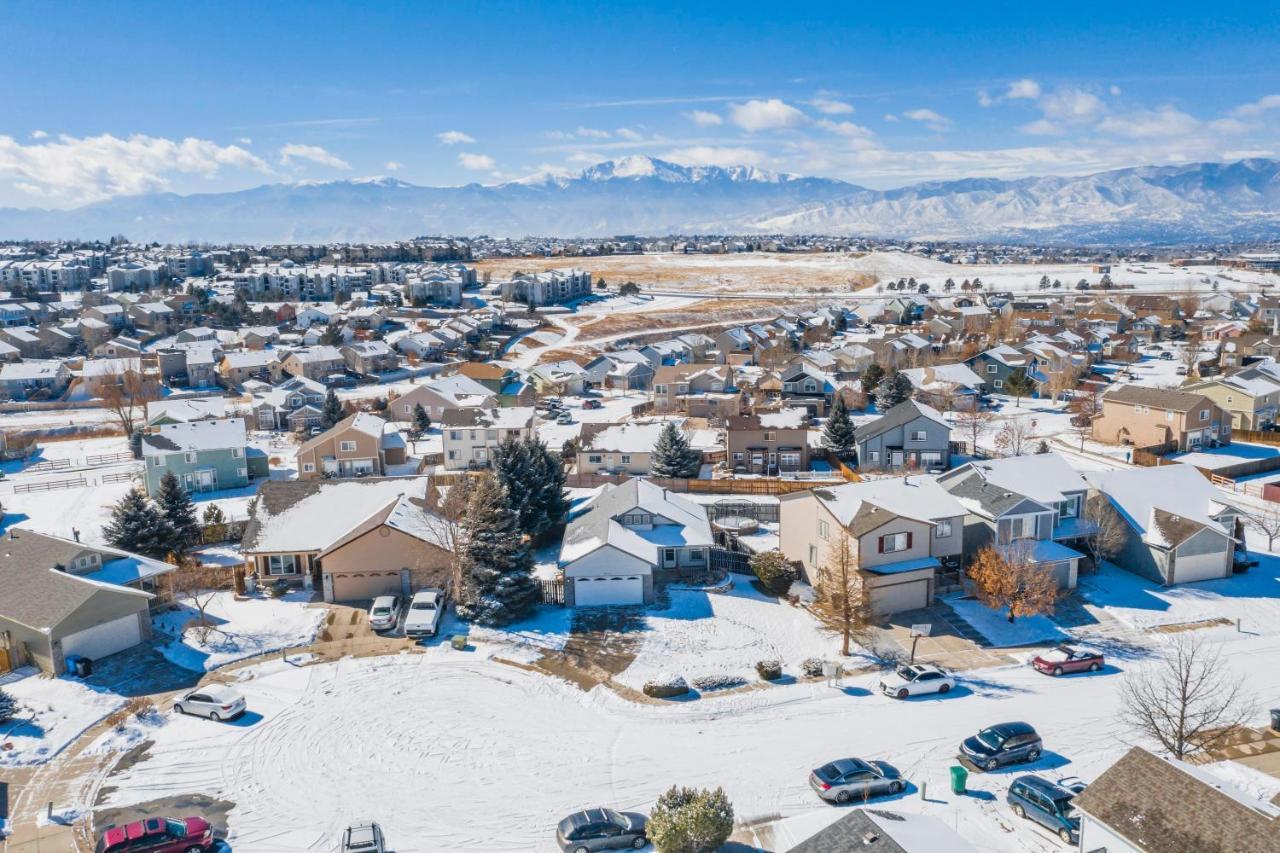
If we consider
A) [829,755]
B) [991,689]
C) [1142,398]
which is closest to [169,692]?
[829,755]

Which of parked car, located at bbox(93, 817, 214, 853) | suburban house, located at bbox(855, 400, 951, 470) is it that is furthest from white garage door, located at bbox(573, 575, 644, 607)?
suburban house, located at bbox(855, 400, 951, 470)

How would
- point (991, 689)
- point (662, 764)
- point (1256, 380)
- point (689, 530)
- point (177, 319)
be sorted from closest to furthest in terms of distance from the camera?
point (662, 764) < point (991, 689) < point (689, 530) < point (1256, 380) < point (177, 319)

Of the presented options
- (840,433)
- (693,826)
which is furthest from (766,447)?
(693,826)

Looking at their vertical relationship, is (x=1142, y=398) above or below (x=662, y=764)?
above

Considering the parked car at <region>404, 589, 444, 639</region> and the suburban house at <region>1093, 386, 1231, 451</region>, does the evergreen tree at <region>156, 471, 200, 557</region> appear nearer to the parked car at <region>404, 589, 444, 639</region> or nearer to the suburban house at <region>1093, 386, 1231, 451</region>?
the parked car at <region>404, 589, 444, 639</region>

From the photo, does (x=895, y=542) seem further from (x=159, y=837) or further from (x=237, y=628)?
(x=159, y=837)

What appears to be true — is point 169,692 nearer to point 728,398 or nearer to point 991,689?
point 991,689
